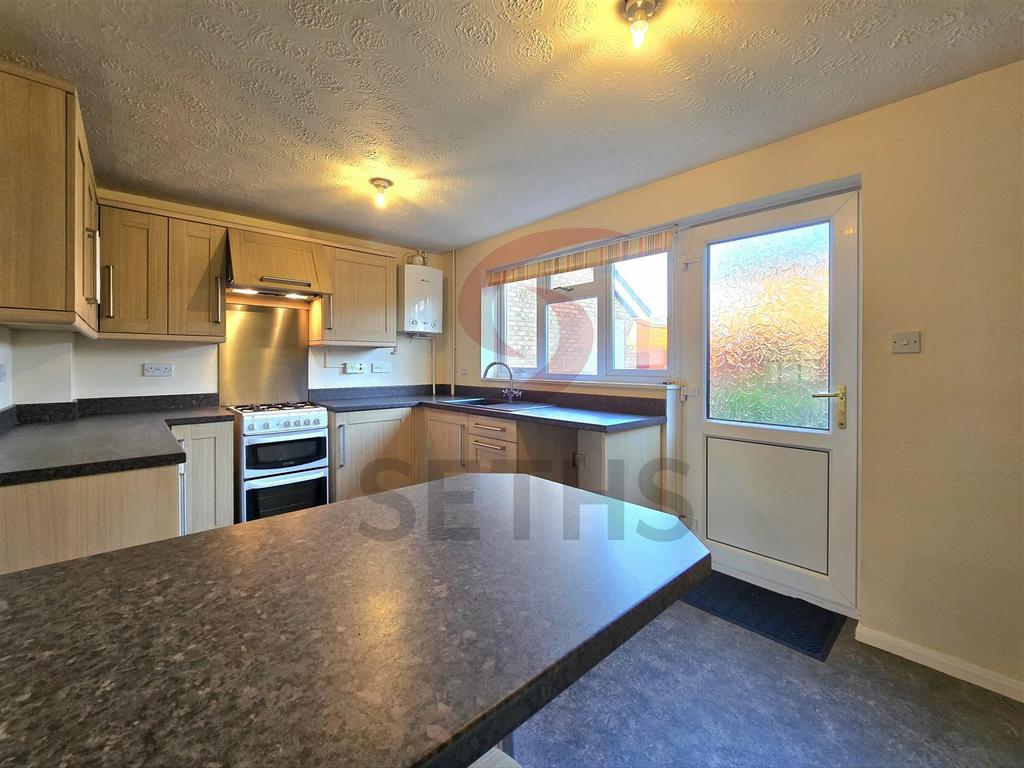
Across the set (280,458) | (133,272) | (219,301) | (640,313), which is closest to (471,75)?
(640,313)

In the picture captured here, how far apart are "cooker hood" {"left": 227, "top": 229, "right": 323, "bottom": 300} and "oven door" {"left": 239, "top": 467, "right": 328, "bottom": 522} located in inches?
50.3

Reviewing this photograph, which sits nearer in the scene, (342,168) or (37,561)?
(37,561)

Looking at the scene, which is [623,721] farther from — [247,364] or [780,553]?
[247,364]

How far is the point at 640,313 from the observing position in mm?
2846

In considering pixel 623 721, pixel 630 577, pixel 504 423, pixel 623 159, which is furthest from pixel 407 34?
pixel 623 721

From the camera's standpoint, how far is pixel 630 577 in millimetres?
660

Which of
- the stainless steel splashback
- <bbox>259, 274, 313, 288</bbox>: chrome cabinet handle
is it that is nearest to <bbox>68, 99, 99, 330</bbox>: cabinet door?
<bbox>259, 274, 313, 288</bbox>: chrome cabinet handle

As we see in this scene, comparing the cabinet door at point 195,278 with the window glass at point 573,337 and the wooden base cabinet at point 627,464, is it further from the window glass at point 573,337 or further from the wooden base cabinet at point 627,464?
the wooden base cabinet at point 627,464

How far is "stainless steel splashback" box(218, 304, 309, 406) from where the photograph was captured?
3215mm

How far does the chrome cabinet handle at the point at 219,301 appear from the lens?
292 centimetres

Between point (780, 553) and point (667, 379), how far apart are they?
107 cm

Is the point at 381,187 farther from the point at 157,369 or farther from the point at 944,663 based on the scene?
the point at 944,663

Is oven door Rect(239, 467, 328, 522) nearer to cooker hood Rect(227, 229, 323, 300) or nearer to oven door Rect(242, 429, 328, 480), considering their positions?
oven door Rect(242, 429, 328, 480)

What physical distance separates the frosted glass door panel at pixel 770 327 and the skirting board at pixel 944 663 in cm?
91
